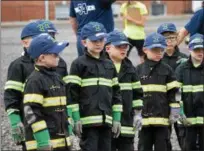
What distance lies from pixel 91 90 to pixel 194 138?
6.58 feet

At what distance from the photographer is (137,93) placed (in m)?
7.48

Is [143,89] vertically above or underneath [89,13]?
underneath

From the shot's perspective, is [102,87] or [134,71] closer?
[102,87]

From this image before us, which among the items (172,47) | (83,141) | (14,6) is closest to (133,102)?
(83,141)

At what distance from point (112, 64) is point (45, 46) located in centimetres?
136

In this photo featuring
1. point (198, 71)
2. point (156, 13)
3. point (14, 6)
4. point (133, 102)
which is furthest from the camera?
point (156, 13)

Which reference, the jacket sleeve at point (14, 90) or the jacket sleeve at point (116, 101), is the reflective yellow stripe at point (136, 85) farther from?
the jacket sleeve at point (14, 90)

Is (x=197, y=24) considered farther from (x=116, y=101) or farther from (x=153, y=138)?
(x=116, y=101)

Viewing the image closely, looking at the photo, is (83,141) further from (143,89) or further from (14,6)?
(14,6)

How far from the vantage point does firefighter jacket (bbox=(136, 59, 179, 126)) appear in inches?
305

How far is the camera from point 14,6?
124 ft

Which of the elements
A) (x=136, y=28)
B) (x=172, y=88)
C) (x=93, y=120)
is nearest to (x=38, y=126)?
(x=93, y=120)

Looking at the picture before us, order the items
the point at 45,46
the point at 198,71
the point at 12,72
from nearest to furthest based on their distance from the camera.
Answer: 1. the point at 45,46
2. the point at 12,72
3. the point at 198,71

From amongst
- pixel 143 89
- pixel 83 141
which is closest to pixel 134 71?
pixel 143 89
